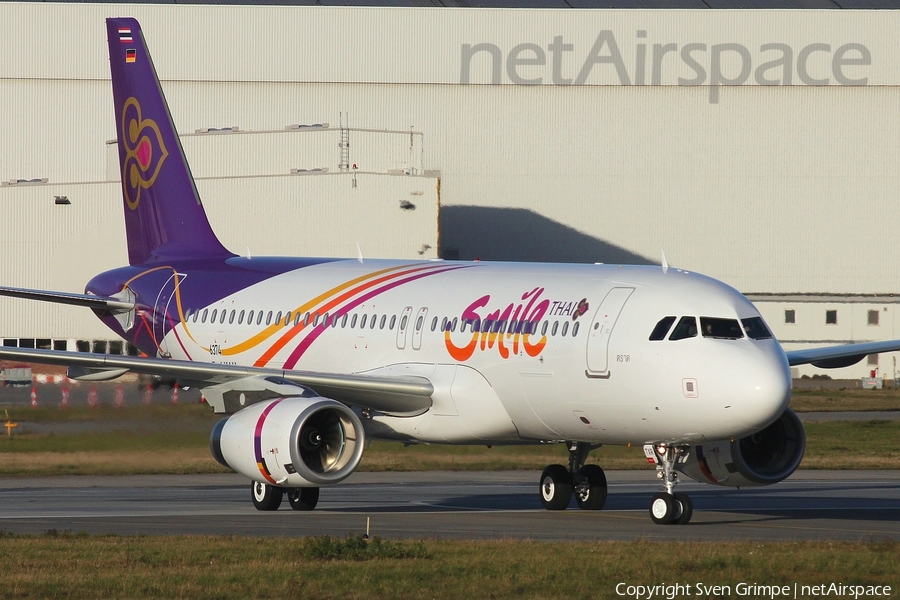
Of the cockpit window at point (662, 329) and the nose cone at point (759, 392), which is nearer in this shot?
the nose cone at point (759, 392)

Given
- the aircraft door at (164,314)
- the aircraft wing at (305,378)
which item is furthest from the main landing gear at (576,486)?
the aircraft door at (164,314)

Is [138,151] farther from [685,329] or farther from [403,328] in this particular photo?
[685,329]

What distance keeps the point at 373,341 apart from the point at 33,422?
8.60 metres

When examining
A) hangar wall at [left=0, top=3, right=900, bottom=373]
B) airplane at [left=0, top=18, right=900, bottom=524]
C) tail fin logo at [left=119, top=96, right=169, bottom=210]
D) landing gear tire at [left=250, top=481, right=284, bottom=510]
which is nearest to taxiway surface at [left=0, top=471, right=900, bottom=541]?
landing gear tire at [left=250, top=481, right=284, bottom=510]

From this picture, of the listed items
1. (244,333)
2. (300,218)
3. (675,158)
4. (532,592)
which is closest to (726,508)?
(244,333)

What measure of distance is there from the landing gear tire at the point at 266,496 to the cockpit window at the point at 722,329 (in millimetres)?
8599

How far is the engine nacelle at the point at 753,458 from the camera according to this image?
23250 millimetres

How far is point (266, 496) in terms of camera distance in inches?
1004

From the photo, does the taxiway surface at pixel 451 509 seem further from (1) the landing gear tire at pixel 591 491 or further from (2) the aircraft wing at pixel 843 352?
(2) the aircraft wing at pixel 843 352

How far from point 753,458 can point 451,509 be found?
561cm

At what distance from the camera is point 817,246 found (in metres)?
73.1

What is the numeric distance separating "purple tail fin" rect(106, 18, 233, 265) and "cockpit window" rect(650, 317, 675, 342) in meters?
13.3

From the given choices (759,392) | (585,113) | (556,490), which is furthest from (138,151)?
(585,113)

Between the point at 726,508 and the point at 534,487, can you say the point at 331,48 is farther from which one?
the point at 726,508
